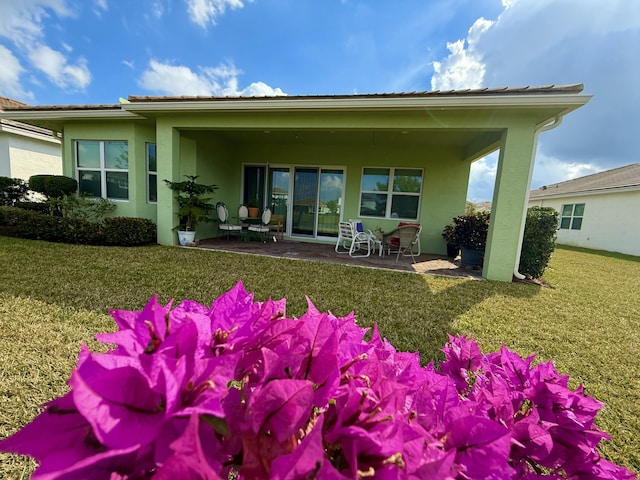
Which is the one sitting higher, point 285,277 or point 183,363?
point 183,363

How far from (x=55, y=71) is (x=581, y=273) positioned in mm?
29391

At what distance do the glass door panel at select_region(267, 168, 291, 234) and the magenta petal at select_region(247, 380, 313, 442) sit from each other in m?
9.55

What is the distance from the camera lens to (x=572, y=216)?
1675 cm

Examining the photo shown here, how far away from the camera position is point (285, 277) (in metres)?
5.02

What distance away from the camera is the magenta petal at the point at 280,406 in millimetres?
451

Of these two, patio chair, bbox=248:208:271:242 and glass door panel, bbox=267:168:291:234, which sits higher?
glass door panel, bbox=267:168:291:234

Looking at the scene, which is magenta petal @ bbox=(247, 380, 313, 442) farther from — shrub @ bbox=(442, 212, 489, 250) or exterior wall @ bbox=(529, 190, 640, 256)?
Result: exterior wall @ bbox=(529, 190, 640, 256)

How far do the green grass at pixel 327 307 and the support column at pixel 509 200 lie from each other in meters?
0.50

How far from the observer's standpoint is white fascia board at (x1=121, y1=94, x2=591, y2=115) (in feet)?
15.6

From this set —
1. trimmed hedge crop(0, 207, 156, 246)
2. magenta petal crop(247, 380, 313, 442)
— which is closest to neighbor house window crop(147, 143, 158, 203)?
trimmed hedge crop(0, 207, 156, 246)

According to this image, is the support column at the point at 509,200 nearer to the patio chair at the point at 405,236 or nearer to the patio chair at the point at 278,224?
the patio chair at the point at 405,236

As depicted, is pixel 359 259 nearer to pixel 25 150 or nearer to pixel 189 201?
pixel 189 201

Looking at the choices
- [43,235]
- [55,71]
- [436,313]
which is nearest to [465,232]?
[436,313]

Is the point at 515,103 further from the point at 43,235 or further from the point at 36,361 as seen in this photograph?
the point at 43,235
